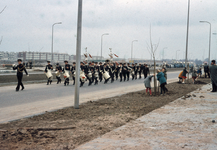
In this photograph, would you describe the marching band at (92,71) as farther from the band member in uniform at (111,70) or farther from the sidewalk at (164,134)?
the sidewalk at (164,134)

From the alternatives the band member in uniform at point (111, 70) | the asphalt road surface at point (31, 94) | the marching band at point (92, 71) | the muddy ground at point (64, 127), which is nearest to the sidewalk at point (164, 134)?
the muddy ground at point (64, 127)

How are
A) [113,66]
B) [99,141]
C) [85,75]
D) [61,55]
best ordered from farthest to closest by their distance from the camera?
[61,55], [113,66], [85,75], [99,141]

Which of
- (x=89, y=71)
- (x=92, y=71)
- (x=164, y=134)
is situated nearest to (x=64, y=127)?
(x=164, y=134)

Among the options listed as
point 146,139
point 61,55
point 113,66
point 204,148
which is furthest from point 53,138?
point 61,55

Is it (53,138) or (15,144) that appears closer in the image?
(15,144)

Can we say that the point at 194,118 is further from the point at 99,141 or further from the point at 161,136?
the point at 99,141

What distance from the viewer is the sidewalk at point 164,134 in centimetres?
496

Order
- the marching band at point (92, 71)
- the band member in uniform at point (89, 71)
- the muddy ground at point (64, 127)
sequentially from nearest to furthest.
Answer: the muddy ground at point (64, 127), the marching band at point (92, 71), the band member in uniform at point (89, 71)

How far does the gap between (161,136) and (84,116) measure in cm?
285

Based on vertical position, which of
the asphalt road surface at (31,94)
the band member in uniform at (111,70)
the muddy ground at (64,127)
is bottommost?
the asphalt road surface at (31,94)

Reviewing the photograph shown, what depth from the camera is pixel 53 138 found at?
5.47 m

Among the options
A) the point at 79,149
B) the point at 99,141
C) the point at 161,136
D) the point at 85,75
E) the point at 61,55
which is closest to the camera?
the point at 79,149

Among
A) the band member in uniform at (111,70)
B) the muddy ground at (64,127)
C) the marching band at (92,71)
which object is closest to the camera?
the muddy ground at (64,127)

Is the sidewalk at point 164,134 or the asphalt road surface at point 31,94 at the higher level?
the sidewalk at point 164,134
